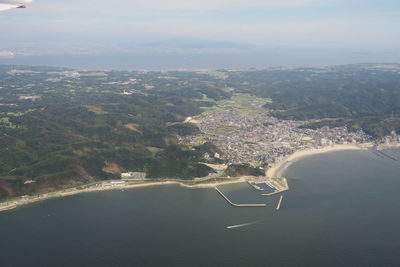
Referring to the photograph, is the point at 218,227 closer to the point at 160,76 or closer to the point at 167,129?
the point at 167,129

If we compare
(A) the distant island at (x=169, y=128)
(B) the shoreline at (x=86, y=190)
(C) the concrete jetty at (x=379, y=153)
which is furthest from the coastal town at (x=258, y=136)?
(B) the shoreline at (x=86, y=190)

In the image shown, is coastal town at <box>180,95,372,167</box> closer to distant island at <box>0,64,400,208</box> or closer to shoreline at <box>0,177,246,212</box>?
distant island at <box>0,64,400,208</box>

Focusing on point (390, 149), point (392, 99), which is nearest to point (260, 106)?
point (392, 99)

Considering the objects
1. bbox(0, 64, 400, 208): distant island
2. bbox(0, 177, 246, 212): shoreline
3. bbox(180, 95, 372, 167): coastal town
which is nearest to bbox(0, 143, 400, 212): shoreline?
bbox(0, 177, 246, 212): shoreline

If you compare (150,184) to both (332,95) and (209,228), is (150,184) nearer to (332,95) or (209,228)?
(209,228)

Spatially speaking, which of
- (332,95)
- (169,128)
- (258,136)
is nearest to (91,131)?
(169,128)

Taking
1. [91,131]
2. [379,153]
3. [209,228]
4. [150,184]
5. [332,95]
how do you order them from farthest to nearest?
[332,95]
[91,131]
[379,153]
[150,184]
[209,228]
